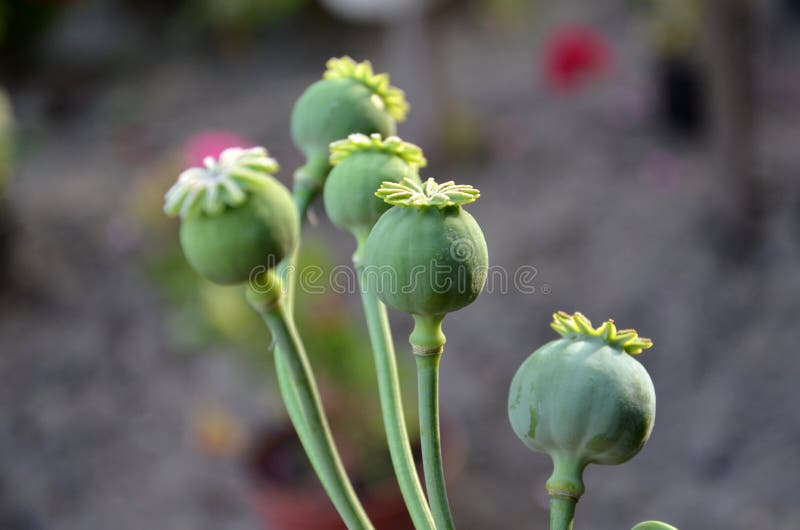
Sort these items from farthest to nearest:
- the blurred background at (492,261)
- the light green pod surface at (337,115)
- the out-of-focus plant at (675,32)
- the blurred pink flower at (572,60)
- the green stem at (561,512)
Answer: the blurred pink flower at (572,60) < the out-of-focus plant at (675,32) < the blurred background at (492,261) < the light green pod surface at (337,115) < the green stem at (561,512)

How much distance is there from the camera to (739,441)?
225cm

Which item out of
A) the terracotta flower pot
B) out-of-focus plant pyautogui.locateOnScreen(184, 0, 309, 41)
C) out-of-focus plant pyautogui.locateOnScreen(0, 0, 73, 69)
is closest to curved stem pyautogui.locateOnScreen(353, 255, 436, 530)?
the terracotta flower pot

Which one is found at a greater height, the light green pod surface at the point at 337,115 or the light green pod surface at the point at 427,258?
the light green pod surface at the point at 337,115

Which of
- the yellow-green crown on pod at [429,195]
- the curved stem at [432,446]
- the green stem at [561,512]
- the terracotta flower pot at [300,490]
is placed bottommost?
the terracotta flower pot at [300,490]

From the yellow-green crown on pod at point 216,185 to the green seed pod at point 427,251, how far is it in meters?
0.08

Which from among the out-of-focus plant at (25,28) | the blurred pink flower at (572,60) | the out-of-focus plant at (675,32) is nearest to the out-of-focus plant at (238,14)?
the out-of-focus plant at (25,28)

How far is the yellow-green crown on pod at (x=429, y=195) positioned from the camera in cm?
47

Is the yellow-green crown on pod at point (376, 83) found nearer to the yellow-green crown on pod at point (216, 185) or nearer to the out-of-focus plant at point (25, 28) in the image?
the yellow-green crown on pod at point (216, 185)

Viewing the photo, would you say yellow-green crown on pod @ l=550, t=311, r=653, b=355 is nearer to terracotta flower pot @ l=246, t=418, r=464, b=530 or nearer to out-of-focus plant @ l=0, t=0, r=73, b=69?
terracotta flower pot @ l=246, t=418, r=464, b=530

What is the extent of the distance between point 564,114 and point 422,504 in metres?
3.42

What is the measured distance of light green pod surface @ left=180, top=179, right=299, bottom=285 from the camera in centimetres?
51

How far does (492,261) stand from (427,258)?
8.24ft

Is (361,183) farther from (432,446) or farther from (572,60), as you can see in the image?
(572,60)

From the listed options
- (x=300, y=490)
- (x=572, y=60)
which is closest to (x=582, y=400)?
(x=300, y=490)
